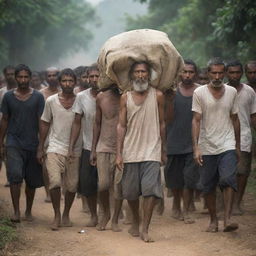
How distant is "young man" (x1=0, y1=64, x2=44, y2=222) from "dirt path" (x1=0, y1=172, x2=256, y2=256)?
728 millimetres

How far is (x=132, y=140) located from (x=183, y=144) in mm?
1686

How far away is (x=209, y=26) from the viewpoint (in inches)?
776

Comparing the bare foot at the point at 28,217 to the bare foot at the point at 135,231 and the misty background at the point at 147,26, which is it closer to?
the bare foot at the point at 135,231

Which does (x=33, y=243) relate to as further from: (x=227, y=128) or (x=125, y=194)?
(x=227, y=128)

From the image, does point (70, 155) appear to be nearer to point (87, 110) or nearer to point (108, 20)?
point (87, 110)

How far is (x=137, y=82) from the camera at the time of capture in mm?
7246

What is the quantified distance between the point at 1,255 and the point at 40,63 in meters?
39.4

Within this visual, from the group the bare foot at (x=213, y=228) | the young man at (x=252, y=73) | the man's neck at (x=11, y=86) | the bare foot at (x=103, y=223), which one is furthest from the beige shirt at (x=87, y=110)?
the man's neck at (x=11, y=86)

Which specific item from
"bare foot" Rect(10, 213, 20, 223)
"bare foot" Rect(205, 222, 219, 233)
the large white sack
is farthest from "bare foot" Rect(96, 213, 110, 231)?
the large white sack

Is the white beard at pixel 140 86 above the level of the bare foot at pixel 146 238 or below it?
above

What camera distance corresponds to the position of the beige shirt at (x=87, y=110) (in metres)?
8.21

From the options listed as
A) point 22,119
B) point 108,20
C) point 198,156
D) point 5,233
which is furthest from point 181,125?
point 108,20

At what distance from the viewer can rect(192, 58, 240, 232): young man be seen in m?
7.43

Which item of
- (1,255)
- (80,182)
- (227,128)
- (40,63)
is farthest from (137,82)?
(40,63)
